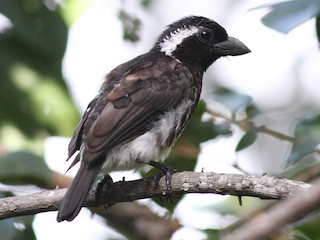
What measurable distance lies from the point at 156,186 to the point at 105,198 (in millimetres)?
283

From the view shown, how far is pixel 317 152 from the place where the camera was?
325 centimetres

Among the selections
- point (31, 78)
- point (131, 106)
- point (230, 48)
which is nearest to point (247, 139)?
point (131, 106)

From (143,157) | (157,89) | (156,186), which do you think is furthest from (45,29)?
(156,186)

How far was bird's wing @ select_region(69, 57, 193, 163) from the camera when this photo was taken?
10.2 ft

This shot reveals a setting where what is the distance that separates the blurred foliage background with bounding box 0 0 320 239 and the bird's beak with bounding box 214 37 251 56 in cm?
39

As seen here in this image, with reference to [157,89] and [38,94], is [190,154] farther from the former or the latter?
[38,94]

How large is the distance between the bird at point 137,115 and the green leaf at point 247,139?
0.35 m

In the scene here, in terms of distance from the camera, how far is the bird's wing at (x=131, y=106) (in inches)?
122

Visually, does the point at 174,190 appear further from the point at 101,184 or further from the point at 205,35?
the point at 205,35

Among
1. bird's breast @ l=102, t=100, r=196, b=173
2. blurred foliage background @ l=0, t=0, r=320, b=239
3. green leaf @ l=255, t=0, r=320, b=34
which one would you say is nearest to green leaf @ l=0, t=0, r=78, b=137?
blurred foliage background @ l=0, t=0, r=320, b=239

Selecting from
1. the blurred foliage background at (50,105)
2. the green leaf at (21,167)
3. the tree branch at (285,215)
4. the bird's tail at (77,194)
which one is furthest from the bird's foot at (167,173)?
the tree branch at (285,215)

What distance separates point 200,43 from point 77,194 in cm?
161

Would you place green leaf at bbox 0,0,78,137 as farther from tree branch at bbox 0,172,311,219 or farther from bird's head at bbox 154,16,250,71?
tree branch at bbox 0,172,311,219

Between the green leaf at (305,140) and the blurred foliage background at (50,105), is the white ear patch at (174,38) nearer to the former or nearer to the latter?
the blurred foliage background at (50,105)
